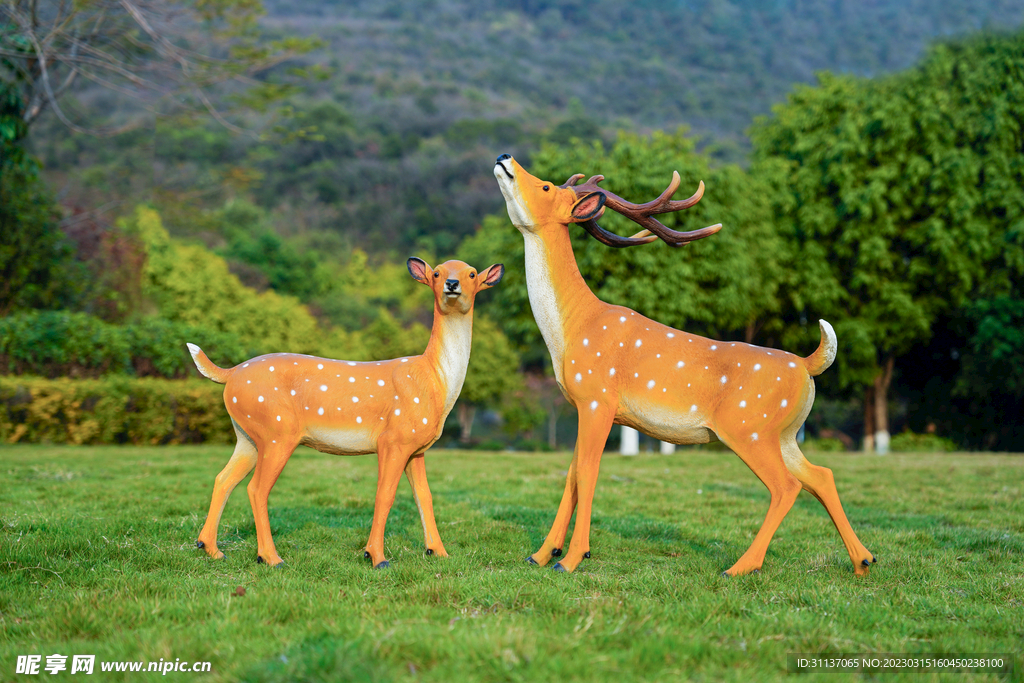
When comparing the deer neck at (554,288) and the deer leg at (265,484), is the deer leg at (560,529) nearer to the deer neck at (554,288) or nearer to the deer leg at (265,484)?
the deer neck at (554,288)

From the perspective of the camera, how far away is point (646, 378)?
5926mm

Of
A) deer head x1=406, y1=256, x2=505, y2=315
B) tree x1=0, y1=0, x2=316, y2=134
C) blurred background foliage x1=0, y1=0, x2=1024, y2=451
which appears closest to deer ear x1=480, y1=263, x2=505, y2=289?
deer head x1=406, y1=256, x2=505, y2=315

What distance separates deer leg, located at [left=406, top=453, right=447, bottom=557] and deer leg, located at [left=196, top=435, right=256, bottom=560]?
1.36m

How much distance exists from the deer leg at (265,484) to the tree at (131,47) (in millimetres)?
10621

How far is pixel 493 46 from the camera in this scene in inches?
5930

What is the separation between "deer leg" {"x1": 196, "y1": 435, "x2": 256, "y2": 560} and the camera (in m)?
6.01

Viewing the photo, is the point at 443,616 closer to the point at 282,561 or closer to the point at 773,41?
the point at 282,561

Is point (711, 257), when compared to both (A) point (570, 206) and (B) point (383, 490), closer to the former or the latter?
(A) point (570, 206)

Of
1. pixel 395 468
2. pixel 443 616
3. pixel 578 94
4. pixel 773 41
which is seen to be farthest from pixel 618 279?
pixel 773 41

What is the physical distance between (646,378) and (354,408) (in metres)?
2.41

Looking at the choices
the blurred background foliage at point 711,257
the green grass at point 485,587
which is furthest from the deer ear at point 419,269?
the blurred background foliage at point 711,257

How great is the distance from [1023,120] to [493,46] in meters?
143

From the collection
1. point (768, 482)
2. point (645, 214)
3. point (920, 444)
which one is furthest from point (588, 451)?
point (920, 444)

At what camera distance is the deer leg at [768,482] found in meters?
5.62
